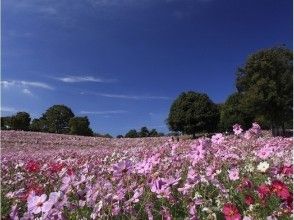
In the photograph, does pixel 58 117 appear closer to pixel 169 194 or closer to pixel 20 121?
pixel 20 121

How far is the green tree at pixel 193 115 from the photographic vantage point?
56.8 meters

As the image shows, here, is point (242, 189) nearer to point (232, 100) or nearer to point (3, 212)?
point (3, 212)

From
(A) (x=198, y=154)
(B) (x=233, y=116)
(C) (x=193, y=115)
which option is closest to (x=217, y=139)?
(A) (x=198, y=154)

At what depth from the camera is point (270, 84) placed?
47250 millimetres

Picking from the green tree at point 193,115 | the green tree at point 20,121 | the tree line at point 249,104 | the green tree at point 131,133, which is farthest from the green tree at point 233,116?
the green tree at point 20,121

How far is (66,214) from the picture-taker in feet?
14.0

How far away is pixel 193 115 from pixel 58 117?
5040 cm

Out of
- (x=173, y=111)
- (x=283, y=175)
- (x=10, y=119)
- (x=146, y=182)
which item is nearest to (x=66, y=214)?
(x=146, y=182)

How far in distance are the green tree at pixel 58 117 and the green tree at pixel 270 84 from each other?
56799 millimetres

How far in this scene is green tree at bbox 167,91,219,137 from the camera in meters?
56.8

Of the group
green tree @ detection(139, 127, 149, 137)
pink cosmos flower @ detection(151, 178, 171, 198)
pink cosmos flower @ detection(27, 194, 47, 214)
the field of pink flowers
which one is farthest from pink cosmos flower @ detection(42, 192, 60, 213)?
green tree @ detection(139, 127, 149, 137)

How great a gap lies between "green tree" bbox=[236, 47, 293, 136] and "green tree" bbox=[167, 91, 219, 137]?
25.5 ft

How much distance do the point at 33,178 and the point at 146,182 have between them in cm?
341

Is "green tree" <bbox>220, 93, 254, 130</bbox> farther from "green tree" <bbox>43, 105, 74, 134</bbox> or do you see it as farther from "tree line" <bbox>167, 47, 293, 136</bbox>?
"green tree" <bbox>43, 105, 74, 134</bbox>
